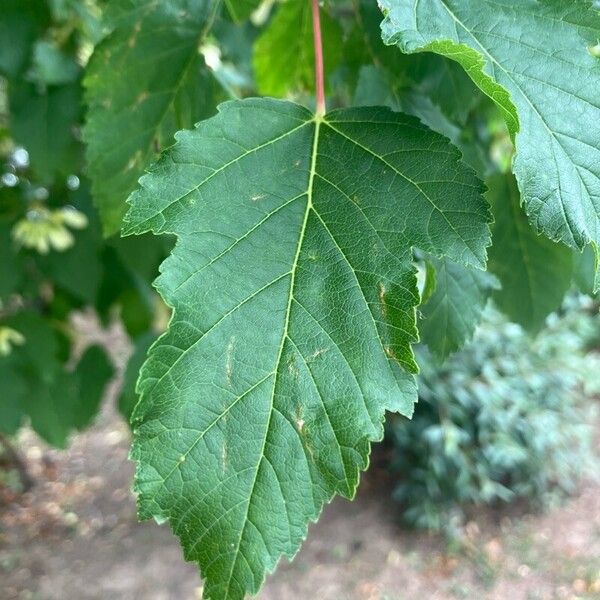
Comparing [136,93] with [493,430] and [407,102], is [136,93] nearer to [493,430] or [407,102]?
[407,102]

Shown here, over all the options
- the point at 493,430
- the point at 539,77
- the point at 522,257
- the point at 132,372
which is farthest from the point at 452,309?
the point at 493,430

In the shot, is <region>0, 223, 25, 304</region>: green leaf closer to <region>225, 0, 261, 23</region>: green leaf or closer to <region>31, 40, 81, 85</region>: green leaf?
<region>31, 40, 81, 85</region>: green leaf

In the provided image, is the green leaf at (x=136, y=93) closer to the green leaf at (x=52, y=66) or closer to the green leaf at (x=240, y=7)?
the green leaf at (x=240, y=7)

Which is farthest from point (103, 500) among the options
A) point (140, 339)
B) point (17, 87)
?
point (17, 87)

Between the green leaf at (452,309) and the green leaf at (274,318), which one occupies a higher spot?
the green leaf at (274,318)

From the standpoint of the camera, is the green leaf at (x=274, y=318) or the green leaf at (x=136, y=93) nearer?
the green leaf at (x=274, y=318)

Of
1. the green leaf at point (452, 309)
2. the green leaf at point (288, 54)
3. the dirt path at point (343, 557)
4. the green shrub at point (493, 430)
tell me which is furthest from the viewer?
the green shrub at point (493, 430)

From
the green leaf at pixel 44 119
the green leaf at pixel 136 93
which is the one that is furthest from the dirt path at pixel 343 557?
the green leaf at pixel 136 93
